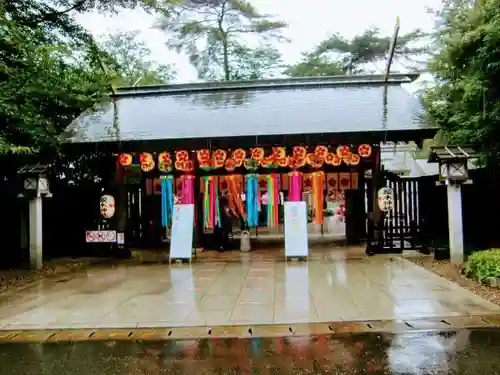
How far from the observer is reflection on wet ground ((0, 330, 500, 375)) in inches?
197

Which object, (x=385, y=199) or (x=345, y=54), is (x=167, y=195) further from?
(x=345, y=54)

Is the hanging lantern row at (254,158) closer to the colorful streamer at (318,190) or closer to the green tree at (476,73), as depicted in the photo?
the colorful streamer at (318,190)

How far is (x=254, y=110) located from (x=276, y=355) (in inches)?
Result: 434

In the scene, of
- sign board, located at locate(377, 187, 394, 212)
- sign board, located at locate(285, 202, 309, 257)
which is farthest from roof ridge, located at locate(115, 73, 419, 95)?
sign board, located at locate(285, 202, 309, 257)

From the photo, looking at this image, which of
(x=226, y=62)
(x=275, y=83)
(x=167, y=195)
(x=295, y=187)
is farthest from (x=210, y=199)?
(x=226, y=62)

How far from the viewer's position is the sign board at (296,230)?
42.5ft

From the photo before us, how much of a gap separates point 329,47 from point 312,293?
87.9ft

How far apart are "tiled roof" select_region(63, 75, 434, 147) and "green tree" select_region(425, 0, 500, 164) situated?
126 centimetres

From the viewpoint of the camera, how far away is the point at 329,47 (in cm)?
3278

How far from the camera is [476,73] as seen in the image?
10.9 metres

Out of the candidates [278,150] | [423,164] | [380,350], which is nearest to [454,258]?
[278,150]

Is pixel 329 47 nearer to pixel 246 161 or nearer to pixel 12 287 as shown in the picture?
pixel 246 161

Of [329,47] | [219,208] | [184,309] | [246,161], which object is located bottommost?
[184,309]

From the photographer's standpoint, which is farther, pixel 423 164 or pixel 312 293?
pixel 423 164
